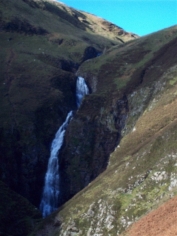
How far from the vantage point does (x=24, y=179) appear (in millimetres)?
75312

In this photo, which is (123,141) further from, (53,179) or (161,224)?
(161,224)

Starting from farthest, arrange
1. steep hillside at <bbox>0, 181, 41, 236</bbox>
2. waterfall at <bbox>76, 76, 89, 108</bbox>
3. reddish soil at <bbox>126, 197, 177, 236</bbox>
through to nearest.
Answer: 1. waterfall at <bbox>76, 76, 89, 108</bbox>
2. steep hillside at <bbox>0, 181, 41, 236</bbox>
3. reddish soil at <bbox>126, 197, 177, 236</bbox>

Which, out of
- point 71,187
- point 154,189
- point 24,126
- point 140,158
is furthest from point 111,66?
point 154,189

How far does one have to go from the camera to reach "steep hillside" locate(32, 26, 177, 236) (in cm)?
4659

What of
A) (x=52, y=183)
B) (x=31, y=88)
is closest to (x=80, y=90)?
(x=31, y=88)

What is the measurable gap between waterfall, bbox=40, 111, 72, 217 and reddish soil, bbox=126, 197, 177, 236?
3698 centimetres

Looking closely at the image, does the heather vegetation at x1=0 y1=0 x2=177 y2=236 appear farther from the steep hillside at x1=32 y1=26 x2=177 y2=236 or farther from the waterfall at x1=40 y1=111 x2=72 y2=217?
the waterfall at x1=40 y1=111 x2=72 y2=217

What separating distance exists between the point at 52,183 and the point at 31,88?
3340cm

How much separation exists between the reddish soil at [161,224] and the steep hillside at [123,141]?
20.7ft

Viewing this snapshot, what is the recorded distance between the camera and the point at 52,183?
72.6 m

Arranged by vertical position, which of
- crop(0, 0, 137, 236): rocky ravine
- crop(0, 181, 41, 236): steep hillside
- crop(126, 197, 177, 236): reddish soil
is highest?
crop(126, 197, 177, 236): reddish soil

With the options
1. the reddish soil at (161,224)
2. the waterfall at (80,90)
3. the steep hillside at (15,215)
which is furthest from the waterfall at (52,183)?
the reddish soil at (161,224)

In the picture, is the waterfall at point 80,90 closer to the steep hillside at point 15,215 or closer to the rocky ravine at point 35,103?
the rocky ravine at point 35,103

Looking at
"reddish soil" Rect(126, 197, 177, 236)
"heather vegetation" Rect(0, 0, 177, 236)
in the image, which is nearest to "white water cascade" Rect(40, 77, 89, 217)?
"heather vegetation" Rect(0, 0, 177, 236)
